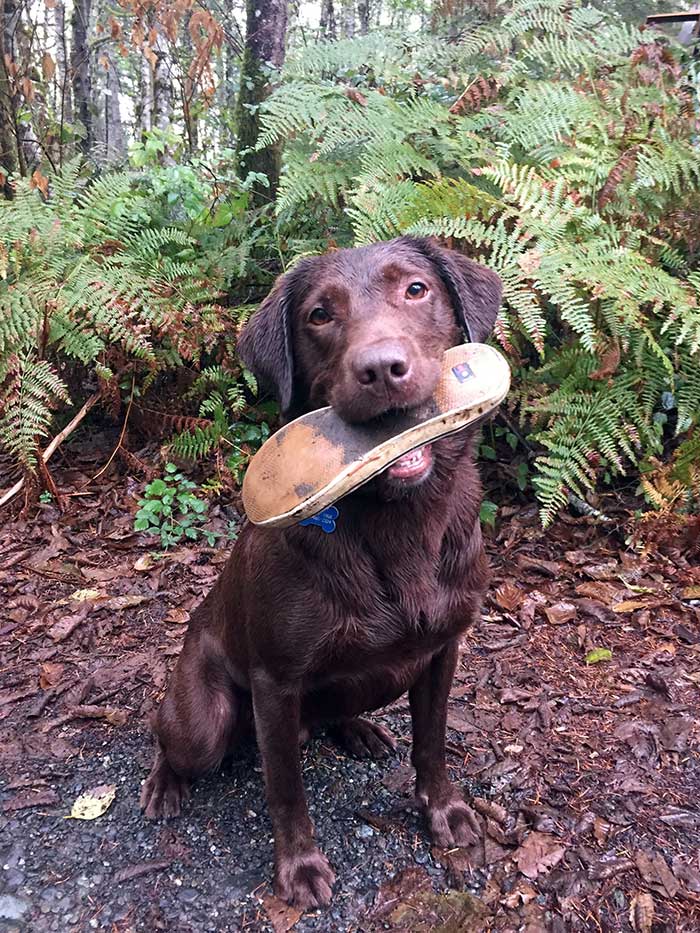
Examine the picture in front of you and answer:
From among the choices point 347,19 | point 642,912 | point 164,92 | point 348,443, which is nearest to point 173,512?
point 348,443

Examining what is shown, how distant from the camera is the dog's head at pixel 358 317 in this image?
211 cm

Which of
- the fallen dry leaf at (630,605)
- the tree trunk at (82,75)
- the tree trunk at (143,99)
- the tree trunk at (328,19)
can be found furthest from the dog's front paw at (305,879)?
the tree trunk at (328,19)

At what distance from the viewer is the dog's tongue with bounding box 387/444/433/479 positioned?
81.4 inches

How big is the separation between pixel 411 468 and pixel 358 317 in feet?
1.63

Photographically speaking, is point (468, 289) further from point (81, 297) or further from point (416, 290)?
point (81, 297)

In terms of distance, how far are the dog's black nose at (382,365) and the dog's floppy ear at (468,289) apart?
1.87 ft

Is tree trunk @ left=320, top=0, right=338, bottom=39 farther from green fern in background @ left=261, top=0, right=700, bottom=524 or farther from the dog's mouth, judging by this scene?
the dog's mouth

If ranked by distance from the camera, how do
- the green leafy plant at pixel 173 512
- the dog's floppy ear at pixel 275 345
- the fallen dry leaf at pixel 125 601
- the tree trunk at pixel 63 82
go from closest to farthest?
1. the dog's floppy ear at pixel 275 345
2. the fallen dry leaf at pixel 125 601
3. the green leafy plant at pixel 173 512
4. the tree trunk at pixel 63 82

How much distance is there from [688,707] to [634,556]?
1095mm

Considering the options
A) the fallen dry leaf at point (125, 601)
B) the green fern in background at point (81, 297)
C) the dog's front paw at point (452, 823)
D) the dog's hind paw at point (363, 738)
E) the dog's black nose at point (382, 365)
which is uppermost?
the dog's black nose at point (382, 365)

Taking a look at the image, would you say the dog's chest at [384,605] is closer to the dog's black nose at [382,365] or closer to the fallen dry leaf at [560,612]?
the dog's black nose at [382,365]

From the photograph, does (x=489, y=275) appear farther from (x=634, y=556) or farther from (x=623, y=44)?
(x=623, y=44)

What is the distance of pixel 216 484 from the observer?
4543 millimetres

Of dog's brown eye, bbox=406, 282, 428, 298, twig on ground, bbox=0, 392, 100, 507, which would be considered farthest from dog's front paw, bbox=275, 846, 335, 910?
twig on ground, bbox=0, 392, 100, 507
